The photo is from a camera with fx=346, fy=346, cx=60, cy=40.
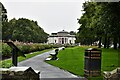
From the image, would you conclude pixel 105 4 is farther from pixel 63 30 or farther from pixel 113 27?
pixel 63 30

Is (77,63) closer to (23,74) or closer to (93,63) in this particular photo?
(93,63)

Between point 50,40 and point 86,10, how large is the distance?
117 m

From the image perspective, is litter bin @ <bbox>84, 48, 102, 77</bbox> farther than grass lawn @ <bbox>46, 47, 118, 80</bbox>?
No

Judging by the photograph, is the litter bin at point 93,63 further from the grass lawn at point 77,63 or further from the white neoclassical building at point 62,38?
the white neoclassical building at point 62,38

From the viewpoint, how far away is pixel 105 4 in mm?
20109

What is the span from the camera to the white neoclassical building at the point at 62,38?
16888 cm

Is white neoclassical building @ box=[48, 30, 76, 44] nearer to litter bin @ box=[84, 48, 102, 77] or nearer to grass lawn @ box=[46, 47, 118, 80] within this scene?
grass lawn @ box=[46, 47, 118, 80]

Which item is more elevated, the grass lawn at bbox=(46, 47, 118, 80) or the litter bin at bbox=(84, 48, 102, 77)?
the litter bin at bbox=(84, 48, 102, 77)

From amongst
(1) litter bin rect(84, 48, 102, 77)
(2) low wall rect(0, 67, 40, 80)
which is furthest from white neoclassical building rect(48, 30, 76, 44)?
(2) low wall rect(0, 67, 40, 80)

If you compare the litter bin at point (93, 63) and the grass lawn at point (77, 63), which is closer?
the litter bin at point (93, 63)

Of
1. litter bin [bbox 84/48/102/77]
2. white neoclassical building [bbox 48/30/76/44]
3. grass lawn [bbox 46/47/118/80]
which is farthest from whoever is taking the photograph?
white neoclassical building [bbox 48/30/76/44]

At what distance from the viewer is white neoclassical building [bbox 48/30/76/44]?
168875mm

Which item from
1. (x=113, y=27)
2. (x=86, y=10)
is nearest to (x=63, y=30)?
(x=86, y=10)

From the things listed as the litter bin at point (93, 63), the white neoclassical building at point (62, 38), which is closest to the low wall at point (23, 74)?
the litter bin at point (93, 63)
